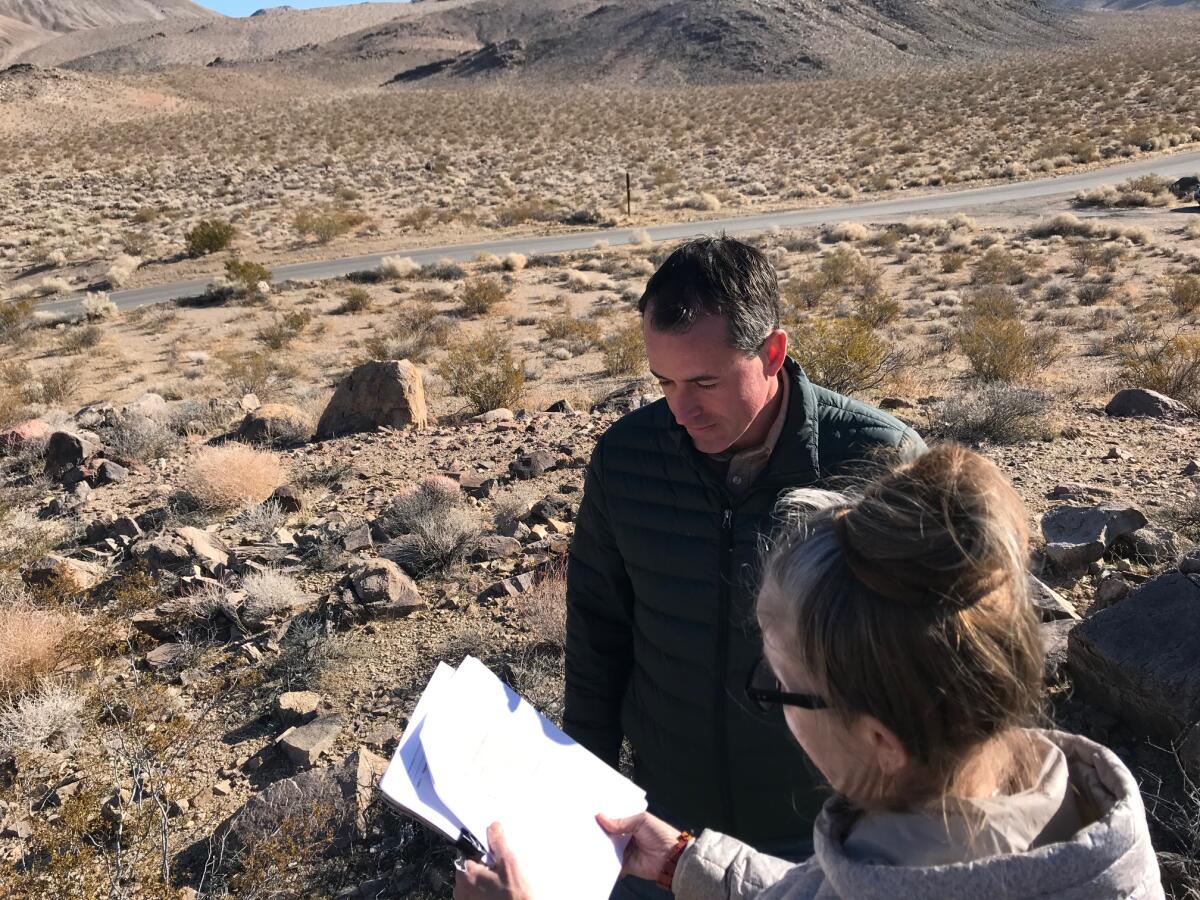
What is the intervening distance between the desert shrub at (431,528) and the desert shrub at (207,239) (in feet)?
74.5

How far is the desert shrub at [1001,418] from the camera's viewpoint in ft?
23.9

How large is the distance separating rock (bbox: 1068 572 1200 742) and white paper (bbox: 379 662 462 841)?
3.12 metres

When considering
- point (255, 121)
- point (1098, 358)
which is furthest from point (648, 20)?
point (1098, 358)

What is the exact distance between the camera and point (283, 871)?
10.9 ft

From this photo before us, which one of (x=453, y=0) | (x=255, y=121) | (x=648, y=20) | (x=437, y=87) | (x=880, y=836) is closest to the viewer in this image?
(x=880, y=836)

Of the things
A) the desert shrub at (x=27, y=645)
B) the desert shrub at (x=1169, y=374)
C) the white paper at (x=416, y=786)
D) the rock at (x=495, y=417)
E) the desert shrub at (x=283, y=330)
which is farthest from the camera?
the desert shrub at (x=283, y=330)

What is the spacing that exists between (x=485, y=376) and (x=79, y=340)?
37.4 ft

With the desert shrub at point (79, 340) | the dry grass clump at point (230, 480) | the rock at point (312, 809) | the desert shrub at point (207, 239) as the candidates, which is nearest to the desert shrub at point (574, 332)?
the dry grass clump at point (230, 480)

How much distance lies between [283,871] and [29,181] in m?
A: 43.0

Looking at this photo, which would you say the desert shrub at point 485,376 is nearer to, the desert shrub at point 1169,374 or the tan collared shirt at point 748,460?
the desert shrub at point 1169,374

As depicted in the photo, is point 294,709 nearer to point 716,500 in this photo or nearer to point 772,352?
point 716,500

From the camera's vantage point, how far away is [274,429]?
31.4 ft

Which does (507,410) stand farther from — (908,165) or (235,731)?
(908,165)

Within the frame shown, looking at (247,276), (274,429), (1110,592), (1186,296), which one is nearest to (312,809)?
(1110,592)
